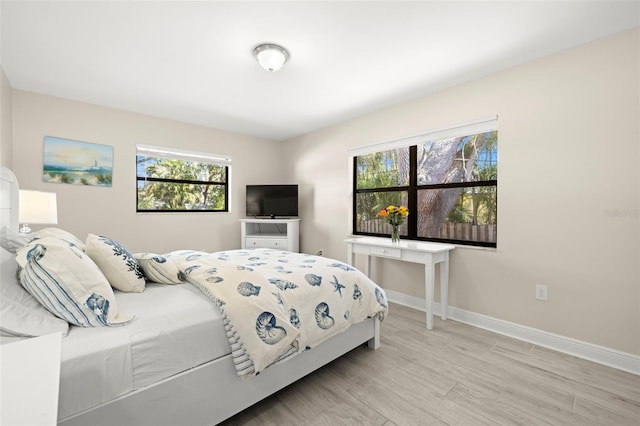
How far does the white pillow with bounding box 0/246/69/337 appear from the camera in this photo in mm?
1057

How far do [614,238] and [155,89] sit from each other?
417 centimetres

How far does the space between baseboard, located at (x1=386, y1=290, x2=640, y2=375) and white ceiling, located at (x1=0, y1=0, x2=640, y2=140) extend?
227 centimetres

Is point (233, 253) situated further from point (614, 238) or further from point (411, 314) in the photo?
point (614, 238)

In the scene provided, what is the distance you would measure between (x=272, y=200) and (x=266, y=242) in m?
0.67

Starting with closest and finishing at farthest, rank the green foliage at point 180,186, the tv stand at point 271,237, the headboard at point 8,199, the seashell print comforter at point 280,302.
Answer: the seashell print comforter at point 280,302, the headboard at point 8,199, the green foliage at point 180,186, the tv stand at point 271,237

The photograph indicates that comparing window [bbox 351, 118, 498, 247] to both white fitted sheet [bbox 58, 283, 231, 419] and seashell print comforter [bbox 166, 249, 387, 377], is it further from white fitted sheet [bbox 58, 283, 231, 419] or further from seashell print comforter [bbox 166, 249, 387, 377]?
white fitted sheet [bbox 58, 283, 231, 419]

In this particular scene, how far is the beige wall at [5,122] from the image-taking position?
8.34ft

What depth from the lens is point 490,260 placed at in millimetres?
2678

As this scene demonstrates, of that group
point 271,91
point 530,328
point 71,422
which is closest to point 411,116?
point 271,91

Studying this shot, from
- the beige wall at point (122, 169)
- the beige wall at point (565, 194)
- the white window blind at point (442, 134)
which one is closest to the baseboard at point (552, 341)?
the beige wall at point (565, 194)

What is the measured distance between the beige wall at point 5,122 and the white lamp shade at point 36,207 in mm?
779

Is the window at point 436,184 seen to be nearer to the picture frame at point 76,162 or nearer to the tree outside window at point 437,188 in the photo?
the tree outside window at point 437,188

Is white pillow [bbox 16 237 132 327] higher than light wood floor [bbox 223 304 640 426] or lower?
higher

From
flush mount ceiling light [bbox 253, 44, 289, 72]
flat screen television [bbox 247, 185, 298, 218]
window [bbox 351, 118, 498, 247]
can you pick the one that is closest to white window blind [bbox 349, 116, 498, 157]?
window [bbox 351, 118, 498, 247]
